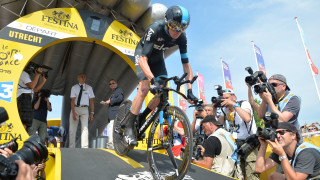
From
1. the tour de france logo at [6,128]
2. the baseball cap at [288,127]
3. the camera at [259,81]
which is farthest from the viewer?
the tour de france logo at [6,128]

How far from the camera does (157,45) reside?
3512 millimetres

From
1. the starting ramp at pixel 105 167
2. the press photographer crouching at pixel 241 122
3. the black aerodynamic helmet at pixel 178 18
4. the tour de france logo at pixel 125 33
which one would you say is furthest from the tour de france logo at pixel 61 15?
the press photographer crouching at pixel 241 122

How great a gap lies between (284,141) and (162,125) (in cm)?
Answer: 150

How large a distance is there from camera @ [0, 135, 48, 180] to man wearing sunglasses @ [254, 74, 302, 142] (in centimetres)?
299

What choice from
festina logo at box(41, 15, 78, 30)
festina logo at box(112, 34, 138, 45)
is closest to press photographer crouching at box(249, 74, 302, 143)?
festina logo at box(112, 34, 138, 45)

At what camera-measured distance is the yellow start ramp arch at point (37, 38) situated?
5.59 meters

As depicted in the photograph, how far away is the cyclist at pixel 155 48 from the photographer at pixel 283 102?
1.23 metres

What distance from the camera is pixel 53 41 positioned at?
6641 millimetres

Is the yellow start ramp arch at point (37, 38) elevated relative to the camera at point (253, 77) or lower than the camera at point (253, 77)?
elevated

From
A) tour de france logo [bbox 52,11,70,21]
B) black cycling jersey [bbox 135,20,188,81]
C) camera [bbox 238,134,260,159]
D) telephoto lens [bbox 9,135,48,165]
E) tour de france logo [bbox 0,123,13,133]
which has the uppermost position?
tour de france logo [bbox 52,11,70,21]

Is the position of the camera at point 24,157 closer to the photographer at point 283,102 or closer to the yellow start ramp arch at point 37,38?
the photographer at point 283,102

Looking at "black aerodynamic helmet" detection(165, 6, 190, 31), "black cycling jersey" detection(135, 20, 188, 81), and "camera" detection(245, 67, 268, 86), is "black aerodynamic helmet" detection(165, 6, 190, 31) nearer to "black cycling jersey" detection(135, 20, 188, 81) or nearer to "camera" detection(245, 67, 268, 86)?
"black cycling jersey" detection(135, 20, 188, 81)

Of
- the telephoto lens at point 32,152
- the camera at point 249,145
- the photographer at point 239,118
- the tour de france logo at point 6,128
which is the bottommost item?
the camera at point 249,145

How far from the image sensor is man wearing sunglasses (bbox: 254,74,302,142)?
11.5 ft
